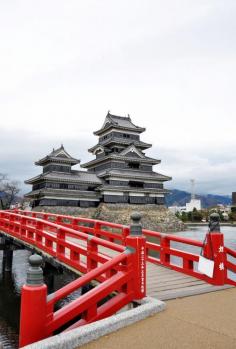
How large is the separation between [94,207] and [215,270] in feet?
121

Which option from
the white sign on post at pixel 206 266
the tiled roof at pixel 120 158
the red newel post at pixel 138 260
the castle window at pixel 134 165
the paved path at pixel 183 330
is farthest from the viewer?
the castle window at pixel 134 165

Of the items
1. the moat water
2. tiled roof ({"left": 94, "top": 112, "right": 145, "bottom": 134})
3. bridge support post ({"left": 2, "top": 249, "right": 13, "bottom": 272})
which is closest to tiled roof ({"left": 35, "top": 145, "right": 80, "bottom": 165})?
tiled roof ({"left": 94, "top": 112, "right": 145, "bottom": 134})

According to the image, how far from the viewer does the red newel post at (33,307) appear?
150 inches

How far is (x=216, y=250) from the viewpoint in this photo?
648 centimetres

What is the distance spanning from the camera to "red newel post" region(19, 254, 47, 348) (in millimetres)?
3820

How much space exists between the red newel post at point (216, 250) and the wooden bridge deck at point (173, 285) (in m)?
0.21

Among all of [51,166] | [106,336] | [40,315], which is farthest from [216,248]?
[51,166]

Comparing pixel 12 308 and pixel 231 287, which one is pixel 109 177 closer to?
pixel 12 308

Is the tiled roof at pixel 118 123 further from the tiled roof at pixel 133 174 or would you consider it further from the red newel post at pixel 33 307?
the red newel post at pixel 33 307

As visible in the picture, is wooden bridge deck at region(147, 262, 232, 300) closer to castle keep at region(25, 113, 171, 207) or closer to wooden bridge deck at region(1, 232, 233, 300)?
wooden bridge deck at region(1, 232, 233, 300)

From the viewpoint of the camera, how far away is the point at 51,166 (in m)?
40.9

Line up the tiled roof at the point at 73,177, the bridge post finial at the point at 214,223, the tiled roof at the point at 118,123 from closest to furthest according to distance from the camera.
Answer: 1. the bridge post finial at the point at 214,223
2. the tiled roof at the point at 73,177
3. the tiled roof at the point at 118,123

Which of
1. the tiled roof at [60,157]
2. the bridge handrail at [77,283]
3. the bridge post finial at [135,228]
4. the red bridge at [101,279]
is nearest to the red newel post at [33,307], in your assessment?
the red bridge at [101,279]

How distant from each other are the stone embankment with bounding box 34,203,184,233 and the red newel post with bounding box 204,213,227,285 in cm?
3376
